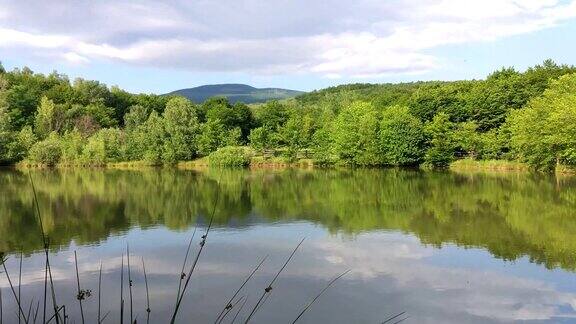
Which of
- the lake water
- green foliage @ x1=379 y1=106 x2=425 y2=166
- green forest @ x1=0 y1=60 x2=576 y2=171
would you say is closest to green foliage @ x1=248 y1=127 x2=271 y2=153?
green forest @ x1=0 y1=60 x2=576 y2=171

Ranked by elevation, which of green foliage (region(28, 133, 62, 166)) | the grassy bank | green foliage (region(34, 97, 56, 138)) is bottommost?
the grassy bank

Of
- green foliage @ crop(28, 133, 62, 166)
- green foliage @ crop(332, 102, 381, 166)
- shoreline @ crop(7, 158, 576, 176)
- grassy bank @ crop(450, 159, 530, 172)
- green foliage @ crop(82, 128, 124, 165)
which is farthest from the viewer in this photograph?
green foliage @ crop(82, 128, 124, 165)

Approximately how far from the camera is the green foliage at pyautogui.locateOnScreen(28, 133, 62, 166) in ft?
150

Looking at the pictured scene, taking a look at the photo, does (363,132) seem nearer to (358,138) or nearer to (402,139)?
(358,138)

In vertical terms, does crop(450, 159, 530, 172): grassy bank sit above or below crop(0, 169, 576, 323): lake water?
below

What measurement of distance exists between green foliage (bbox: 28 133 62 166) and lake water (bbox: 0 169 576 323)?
20.5m

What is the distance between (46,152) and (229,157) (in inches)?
655

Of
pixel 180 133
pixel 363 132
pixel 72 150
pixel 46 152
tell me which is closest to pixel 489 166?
pixel 363 132

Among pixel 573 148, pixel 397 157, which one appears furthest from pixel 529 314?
pixel 397 157

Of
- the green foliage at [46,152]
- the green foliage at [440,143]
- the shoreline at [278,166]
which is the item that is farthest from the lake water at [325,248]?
the green foliage at [46,152]

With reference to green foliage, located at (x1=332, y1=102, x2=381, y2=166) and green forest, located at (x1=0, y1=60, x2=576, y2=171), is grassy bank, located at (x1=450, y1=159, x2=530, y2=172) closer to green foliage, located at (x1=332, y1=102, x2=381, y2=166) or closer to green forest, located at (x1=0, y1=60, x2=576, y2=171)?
green forest, located at (x1=0, y1=60, x2=576, y2=171)

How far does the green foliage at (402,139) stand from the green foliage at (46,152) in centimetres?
2945

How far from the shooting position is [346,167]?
4434 centimetres

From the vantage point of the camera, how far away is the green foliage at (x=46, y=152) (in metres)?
45.7
